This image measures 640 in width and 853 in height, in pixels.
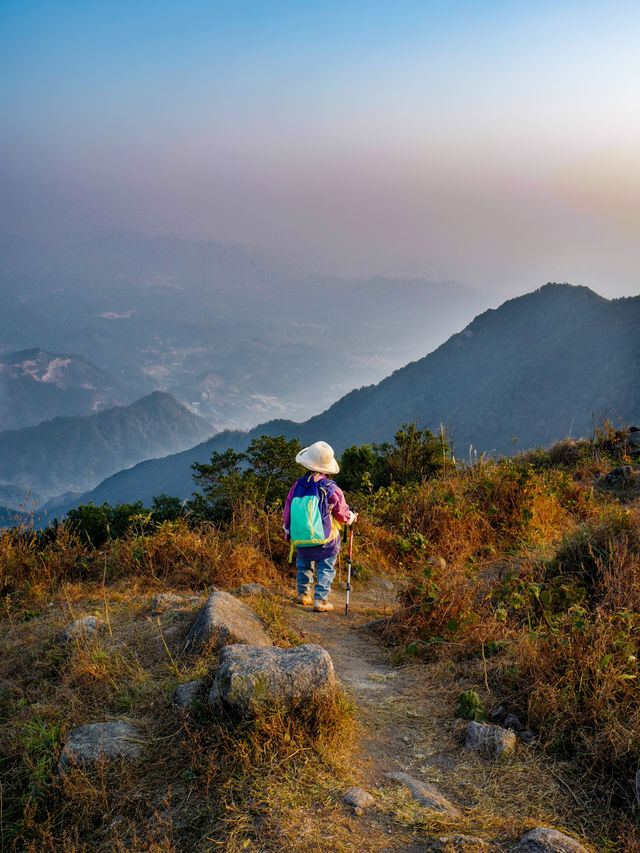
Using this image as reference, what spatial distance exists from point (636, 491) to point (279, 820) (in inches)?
405

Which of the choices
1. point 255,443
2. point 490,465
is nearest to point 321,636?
point 490,465

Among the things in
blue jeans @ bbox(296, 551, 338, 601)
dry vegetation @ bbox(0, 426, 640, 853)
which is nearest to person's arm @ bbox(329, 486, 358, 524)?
blue jeans @ bbox(296, 551, 338, 601)

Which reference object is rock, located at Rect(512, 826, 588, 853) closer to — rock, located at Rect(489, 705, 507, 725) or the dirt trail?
the dirt trail

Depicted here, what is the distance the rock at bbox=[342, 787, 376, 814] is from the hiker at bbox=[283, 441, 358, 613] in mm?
3291

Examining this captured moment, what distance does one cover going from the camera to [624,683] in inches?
151

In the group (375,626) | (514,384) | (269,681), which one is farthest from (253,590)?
(514,384)

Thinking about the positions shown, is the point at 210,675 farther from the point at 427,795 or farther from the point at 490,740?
the point at 490,740

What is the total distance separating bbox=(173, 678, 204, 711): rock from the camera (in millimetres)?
3785

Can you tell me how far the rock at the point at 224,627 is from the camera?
15.2 feet

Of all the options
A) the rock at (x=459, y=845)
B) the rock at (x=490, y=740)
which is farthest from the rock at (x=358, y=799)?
the rock at (x=490, y=740)

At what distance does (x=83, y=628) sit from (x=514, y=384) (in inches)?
3460

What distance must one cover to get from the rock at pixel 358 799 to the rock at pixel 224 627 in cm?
149

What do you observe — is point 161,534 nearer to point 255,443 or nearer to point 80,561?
point 80,561

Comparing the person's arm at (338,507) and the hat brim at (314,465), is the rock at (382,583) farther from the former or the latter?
the hat brim at (314,465)
